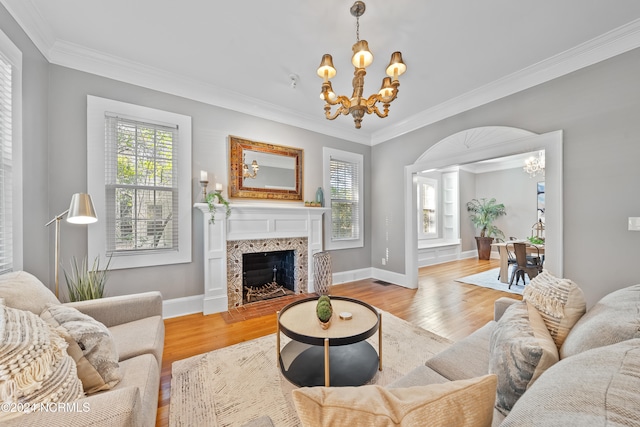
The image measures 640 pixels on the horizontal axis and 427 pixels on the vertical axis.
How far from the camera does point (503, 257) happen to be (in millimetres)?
4695

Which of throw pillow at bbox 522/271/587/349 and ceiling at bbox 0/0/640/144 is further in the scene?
ceiling at bbox 0/0/640/144

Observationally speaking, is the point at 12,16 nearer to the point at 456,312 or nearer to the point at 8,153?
the point at 8,153

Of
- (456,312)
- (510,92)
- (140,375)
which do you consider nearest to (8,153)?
(140,375)

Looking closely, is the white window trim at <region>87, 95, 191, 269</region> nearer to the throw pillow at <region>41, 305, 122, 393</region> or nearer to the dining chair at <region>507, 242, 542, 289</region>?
the throw pillow at <region>41, 305, 122, 393</region>

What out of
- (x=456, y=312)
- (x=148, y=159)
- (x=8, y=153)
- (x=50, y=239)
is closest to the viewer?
(x=8, y=153)

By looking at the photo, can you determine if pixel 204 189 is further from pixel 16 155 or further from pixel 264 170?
pixel 16 155

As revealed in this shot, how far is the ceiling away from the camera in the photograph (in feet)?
6.66

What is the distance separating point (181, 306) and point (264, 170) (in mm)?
2146

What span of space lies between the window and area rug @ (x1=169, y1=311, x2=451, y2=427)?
4587 mm

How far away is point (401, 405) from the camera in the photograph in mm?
530

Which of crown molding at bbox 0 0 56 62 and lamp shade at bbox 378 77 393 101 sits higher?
crown molding at bbox 0 0 56 62

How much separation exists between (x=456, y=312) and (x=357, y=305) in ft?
6.07

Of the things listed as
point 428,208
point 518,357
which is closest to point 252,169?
point 518,357

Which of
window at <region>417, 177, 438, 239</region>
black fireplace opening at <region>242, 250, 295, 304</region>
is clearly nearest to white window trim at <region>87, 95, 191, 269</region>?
black fireplace opening at <region>242, 250, 295, 304</region>
